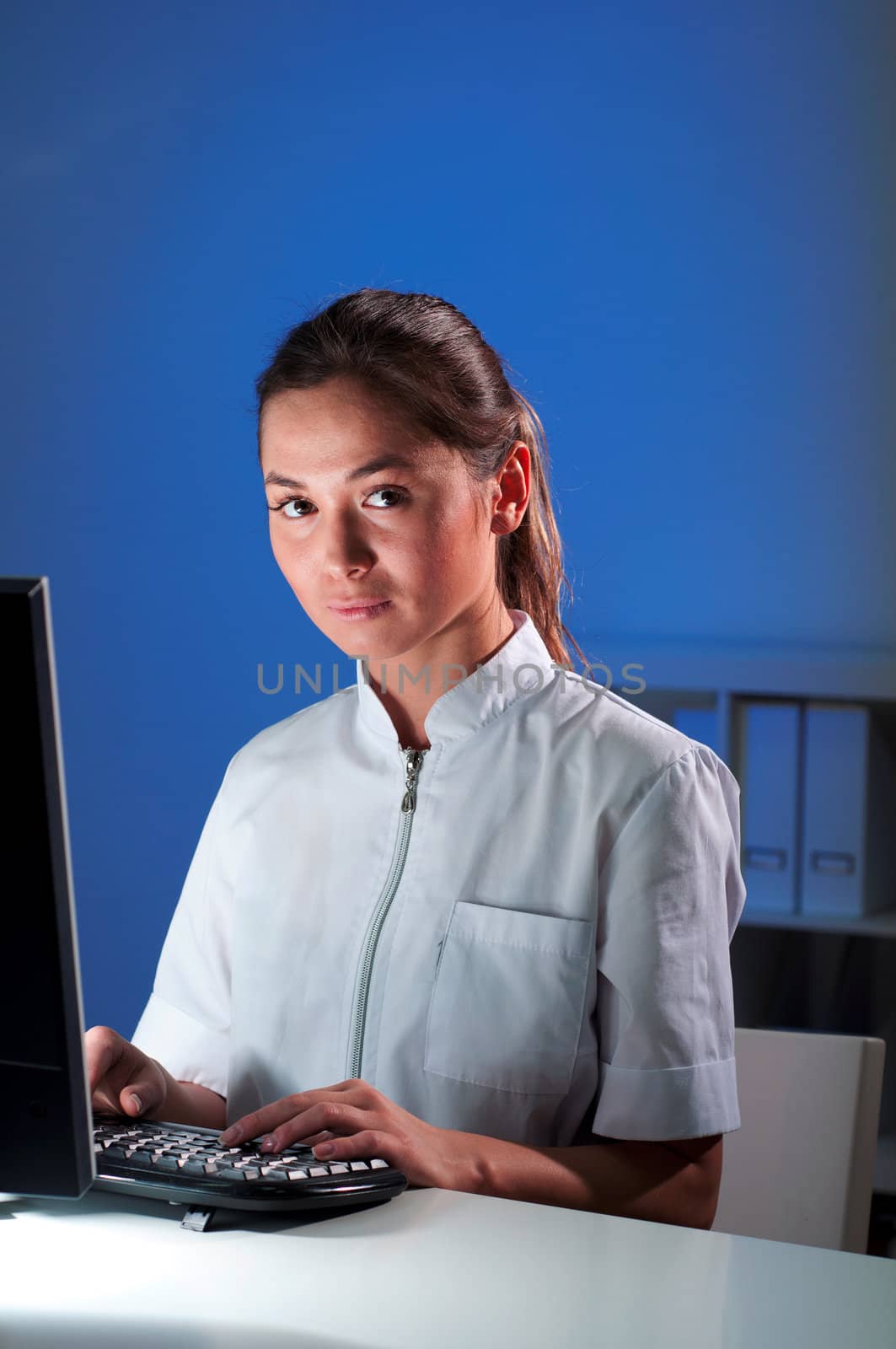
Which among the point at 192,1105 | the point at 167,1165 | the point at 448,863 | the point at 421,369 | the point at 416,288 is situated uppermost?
the point at 416,288

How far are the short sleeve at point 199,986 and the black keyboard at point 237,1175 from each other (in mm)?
442

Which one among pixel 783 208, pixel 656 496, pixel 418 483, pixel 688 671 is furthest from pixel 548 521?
pixel 783 208

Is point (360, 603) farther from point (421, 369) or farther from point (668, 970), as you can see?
point (668, 970)

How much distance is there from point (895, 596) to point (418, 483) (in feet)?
5.35

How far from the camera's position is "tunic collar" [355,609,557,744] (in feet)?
3.91

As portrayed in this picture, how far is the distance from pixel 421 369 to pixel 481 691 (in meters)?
0.30

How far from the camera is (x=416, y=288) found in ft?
8.76

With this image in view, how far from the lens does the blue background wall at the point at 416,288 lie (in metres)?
2.53

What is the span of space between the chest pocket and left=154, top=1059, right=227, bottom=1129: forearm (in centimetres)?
22

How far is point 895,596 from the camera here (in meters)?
2.52

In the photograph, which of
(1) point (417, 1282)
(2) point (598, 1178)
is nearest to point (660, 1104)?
(2) point (598, 1178)

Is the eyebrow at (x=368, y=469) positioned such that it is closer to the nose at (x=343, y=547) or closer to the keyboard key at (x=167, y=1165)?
the nose at (x=343, y=547)

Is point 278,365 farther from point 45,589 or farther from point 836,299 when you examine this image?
point 836,299

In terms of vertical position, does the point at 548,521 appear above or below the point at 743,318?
below
